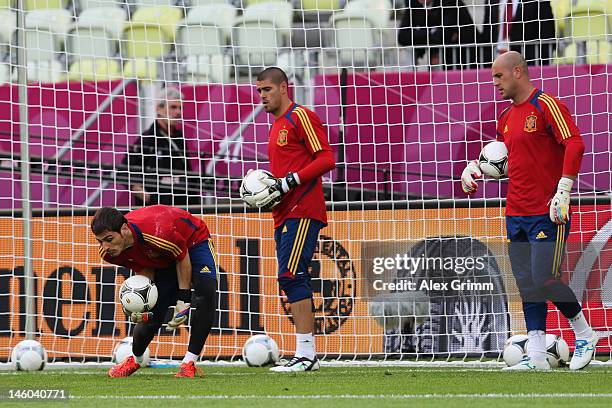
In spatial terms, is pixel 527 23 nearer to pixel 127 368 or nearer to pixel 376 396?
pixel 127 368

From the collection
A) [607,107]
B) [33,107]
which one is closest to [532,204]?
[607,107]

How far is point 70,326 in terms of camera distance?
32.0 feet

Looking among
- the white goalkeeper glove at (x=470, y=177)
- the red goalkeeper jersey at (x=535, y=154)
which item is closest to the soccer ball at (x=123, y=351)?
the white goalkeeper glove at (x=470, y=177)

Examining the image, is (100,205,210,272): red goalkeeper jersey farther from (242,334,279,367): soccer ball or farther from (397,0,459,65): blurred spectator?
(397,0,459,65): blurred spectator

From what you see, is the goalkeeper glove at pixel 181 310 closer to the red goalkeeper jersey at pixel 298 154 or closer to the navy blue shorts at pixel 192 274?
the navy blue shorts at pixel 192 274

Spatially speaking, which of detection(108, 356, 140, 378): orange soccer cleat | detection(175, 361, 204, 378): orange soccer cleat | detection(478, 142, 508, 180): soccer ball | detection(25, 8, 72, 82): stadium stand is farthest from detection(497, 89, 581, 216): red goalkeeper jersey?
detection(25, 8, 72, 82): stadium stand

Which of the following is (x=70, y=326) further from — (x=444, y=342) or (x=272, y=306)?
(x=444, y=342)

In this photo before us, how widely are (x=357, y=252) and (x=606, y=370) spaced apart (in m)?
2.48

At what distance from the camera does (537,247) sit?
754 centimetres

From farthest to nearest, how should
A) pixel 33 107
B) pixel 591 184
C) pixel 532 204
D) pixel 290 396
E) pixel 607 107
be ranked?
pixel 33 107
pixel 591 184
pixel 607 107
pixel 532 204
pixel 290 396

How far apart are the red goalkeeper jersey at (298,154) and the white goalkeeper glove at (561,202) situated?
4.95ft

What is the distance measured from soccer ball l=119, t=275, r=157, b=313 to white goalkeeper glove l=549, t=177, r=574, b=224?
8.24 ft

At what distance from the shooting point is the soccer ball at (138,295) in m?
7.12

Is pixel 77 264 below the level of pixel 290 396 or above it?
above
